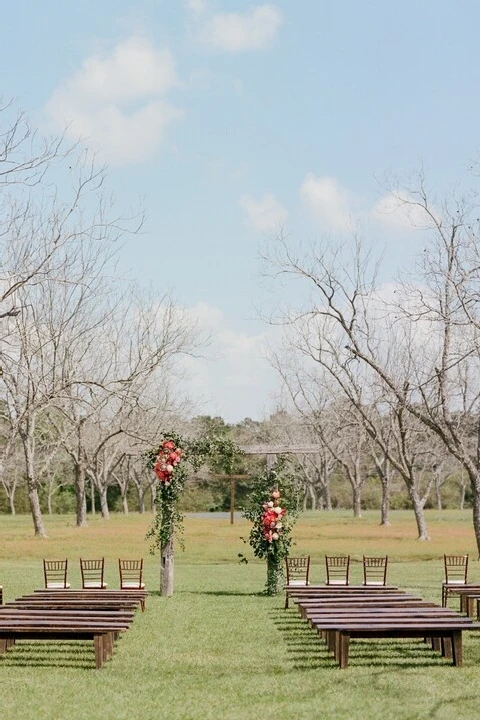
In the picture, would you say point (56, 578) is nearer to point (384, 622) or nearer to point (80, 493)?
point (384, 622)

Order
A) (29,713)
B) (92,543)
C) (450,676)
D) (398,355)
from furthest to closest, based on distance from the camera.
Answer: (398,355), (92,543), (450,676), (29,713)

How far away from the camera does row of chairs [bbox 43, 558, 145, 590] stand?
18453 mm

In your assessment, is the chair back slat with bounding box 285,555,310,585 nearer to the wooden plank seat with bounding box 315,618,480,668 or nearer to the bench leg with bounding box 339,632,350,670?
the wooden plank seat with bounding box 315,618,480,668

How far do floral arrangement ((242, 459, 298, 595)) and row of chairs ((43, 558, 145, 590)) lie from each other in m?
2.63

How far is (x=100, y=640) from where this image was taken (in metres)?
11.5

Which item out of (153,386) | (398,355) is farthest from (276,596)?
(153,386)

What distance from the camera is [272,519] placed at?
1992 centimetres

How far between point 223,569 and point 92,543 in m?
9.43

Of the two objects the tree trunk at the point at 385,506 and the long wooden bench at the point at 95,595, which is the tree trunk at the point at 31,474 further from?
the long wooden bench at the point at 95,595

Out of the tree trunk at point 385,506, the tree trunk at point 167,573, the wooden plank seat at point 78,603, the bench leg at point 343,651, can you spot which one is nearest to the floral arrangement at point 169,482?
the tree trunk at point 167,573

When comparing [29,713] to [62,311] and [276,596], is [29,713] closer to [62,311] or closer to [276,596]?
[276,596]

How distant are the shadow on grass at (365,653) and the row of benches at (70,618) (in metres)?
2.35

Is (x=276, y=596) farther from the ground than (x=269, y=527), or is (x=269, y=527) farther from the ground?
(x=269, y=527)

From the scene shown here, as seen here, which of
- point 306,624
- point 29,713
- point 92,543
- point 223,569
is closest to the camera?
point 29,713
